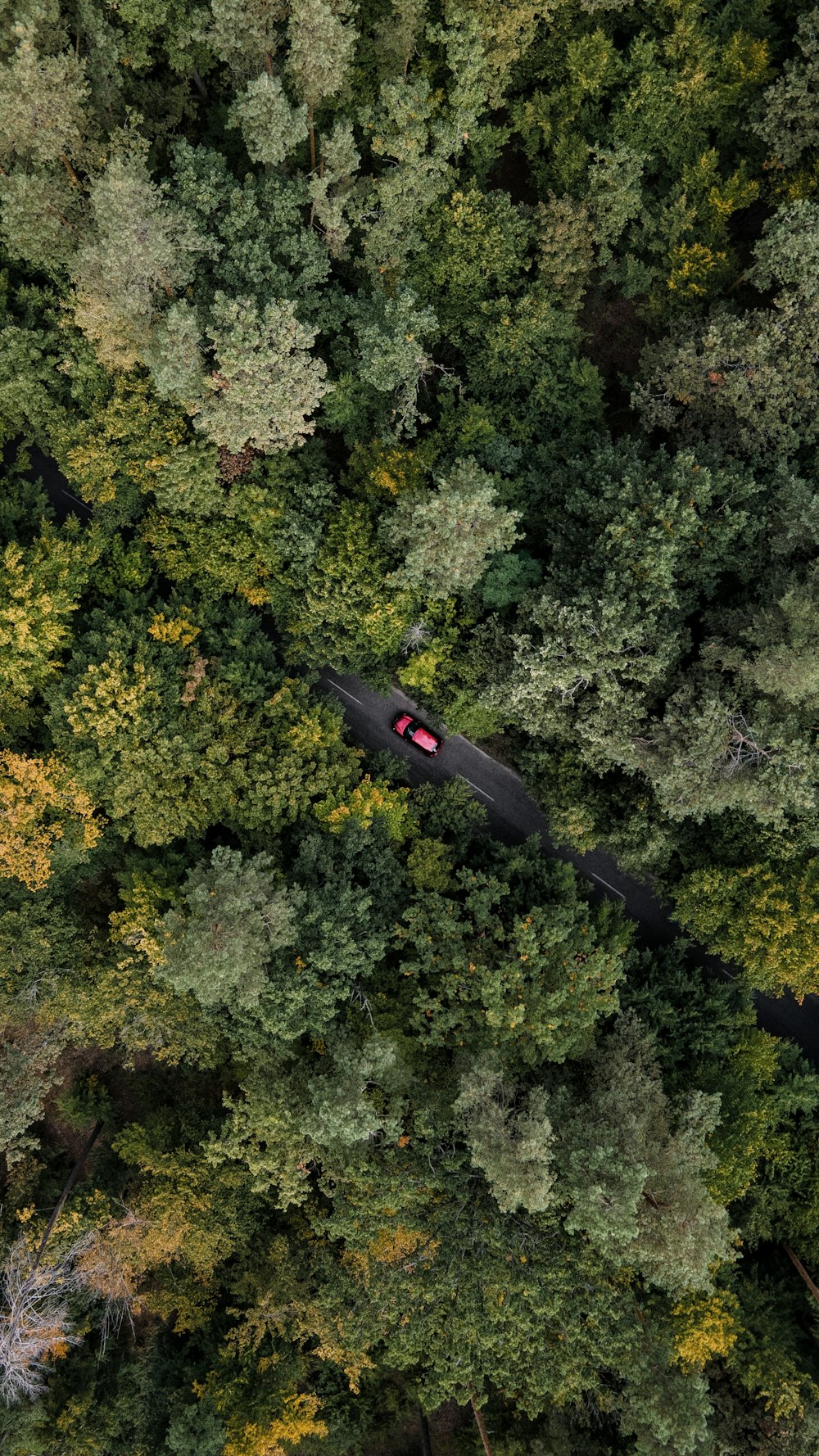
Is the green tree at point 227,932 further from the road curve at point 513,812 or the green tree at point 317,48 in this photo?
the green tree at point 317,48

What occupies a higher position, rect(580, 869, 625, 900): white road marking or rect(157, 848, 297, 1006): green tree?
rect(580, 869, 625, 900): white road marking

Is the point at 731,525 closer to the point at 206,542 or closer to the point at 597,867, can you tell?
the point at 597,867

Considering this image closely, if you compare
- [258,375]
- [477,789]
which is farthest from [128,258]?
[477,789]

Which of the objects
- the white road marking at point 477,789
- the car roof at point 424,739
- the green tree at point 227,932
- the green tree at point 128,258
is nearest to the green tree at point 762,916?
the white road marking at point 477,789

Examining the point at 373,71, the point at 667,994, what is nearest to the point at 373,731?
the point at 667,994

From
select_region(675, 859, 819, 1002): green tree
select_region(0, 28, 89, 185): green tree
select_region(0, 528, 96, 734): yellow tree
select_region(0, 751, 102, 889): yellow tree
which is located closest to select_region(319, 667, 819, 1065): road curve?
select_region(675, 859, 819, 1002): green tree

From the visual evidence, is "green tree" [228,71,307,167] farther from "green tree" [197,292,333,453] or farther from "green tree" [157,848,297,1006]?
"green tree" [157,848,297,1006]
